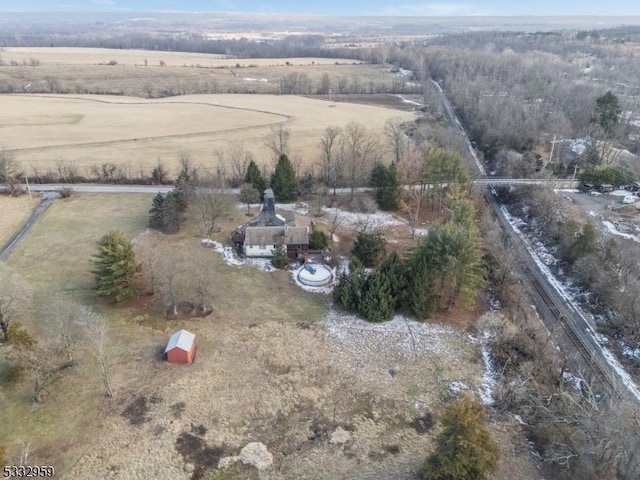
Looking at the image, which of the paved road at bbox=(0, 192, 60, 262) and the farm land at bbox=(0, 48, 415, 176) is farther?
the farm land at bbox=(0, 48, 415, 176)

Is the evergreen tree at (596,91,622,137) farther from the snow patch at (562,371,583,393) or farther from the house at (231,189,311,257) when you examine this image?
the house at (231,189,311,257)

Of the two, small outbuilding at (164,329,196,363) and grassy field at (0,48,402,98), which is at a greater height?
grassy field at (0,48,402,98)

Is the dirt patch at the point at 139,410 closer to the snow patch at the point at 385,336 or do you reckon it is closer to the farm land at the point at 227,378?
the farm land at the point at 227,378

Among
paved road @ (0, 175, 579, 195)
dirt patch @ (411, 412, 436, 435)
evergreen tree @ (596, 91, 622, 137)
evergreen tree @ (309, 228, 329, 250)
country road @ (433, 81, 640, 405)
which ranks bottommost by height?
country road @ (433, 81, 640, 405)

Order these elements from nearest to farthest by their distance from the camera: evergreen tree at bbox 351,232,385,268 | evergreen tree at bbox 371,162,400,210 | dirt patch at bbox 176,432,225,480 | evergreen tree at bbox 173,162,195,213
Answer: dirt patch at bbox 176,432,225,480 < evergreen tree at bbox 351,232,385,268 < evergreen tree at bbox 173,162,195,213 < evergreen tree at bbox 371,162,400,210

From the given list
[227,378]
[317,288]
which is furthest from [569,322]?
[227,378]

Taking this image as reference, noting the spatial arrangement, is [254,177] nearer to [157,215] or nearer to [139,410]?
[157,215]

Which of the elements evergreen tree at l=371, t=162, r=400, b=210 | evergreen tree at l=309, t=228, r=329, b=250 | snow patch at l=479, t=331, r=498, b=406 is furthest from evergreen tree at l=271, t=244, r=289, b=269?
snow patch at l=479, t=331, r=498, b=406
